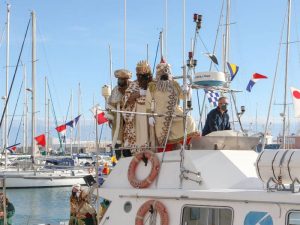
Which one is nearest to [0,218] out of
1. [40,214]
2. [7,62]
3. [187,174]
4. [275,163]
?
[187,174]

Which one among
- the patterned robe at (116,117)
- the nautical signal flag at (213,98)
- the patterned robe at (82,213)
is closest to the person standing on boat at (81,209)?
the patterned robe at (82,213)

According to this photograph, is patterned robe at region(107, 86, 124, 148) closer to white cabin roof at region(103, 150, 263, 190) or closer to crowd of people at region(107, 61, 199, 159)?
crowd of people at region(107, 61, 199, 159)

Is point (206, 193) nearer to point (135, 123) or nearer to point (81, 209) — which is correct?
point (135, 123)

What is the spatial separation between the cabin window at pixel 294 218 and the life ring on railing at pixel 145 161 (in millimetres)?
1938

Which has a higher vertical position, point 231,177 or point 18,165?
point 231,177

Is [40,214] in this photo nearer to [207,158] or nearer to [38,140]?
[38,140]

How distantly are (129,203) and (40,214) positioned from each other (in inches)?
841

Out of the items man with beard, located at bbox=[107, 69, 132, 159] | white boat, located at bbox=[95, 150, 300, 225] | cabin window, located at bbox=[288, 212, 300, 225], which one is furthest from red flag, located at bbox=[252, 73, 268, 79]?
cabin window, located at bbox=[288, 212, 300, 225]

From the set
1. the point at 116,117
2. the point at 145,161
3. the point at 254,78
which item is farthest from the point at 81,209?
the point at 254,78

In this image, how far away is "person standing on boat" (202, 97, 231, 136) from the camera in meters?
7.91

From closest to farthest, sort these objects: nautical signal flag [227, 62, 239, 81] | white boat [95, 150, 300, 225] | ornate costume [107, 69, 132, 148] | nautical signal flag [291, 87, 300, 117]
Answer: white boat [95, 150, 300, 225] < ornate costume [107, 69, 132, 148] < nautical signal flag [227, 62, 239, 81] < nautical signal flag [291, 87, 300, 117]

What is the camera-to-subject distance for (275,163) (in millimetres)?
6164

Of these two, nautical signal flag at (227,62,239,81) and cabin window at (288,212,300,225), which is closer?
cabin window at (288,212,300,225)

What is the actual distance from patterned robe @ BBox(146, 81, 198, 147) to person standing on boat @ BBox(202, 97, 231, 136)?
20 centimetres
